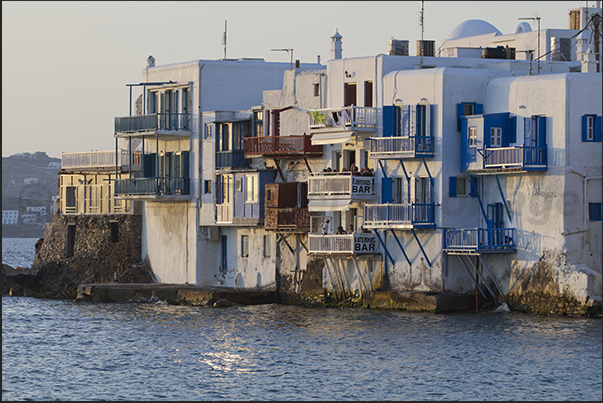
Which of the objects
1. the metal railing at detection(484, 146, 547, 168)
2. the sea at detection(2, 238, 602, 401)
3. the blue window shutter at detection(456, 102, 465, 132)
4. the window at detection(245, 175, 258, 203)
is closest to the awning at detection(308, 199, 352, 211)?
the window at detection(245, 175, 258, 203)

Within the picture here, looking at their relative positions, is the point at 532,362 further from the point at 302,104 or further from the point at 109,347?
the point at 302,104

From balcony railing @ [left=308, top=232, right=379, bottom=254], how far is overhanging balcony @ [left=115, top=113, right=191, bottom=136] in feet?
37.7

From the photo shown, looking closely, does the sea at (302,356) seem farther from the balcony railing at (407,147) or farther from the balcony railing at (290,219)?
the balcony railing at (407,147)

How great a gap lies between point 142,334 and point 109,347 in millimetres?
2758

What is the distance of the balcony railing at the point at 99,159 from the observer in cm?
6769

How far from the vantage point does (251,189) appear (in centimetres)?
6022

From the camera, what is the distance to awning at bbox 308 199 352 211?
55156 millimetres

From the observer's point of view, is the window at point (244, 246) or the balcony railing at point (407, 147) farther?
the window at point (244, 246)

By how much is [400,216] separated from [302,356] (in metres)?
10.8

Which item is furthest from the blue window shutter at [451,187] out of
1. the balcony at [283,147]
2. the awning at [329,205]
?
the balcony at [283,147]

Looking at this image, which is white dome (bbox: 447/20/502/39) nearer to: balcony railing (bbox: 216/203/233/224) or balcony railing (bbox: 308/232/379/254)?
balcony railing (bbox: 216/203/233/224)

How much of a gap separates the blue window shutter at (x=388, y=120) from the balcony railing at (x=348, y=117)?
636 mm

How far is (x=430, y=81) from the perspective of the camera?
53156 mm

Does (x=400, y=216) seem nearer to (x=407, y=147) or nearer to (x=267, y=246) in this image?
(x=407, y=147)
